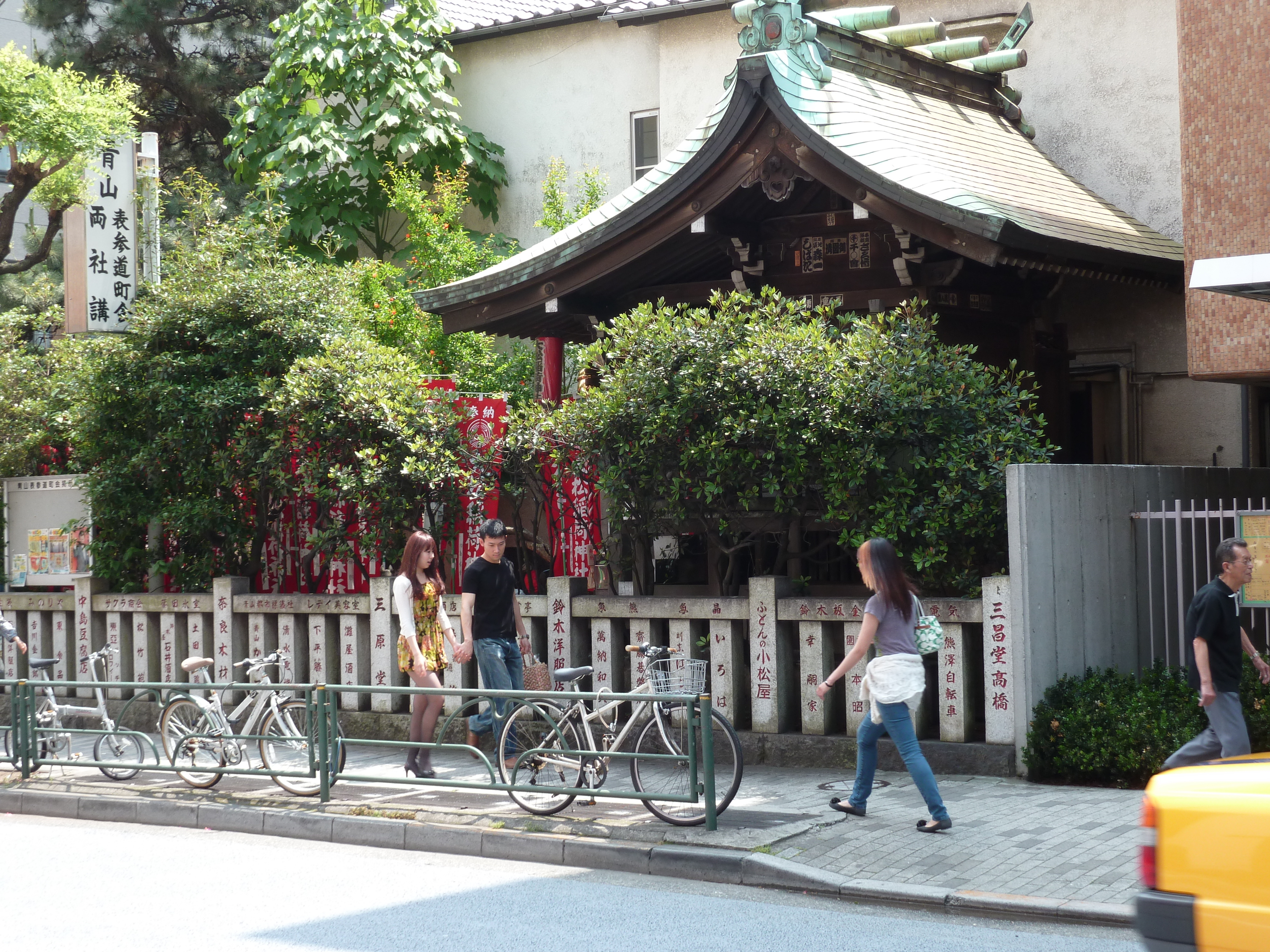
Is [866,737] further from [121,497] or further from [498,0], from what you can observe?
[498,0]

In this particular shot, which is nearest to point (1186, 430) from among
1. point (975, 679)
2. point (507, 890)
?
point (975, 679)

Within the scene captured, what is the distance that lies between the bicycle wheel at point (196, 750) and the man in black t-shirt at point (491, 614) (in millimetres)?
2124

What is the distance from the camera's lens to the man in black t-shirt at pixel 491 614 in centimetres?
1010

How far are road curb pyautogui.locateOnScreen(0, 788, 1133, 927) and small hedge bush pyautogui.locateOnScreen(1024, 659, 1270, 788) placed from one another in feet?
8.73

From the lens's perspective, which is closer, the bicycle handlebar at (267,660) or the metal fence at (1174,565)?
the metal fence at (1174,565)

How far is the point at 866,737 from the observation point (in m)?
8.47

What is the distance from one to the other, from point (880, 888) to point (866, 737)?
1391mm

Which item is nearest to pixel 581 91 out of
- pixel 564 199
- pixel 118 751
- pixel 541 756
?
pixel 564 199

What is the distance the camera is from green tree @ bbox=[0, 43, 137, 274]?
45.7 feet

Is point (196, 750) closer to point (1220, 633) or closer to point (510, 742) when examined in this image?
point (510, 742)

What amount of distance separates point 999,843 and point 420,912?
11.3 ft

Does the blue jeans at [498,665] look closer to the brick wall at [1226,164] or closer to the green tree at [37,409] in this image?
the brick wall at [1226,164]

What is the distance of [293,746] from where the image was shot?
1030 centimetres

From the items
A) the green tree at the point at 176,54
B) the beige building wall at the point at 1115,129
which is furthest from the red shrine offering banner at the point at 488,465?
the green tree at the point at 176,54
